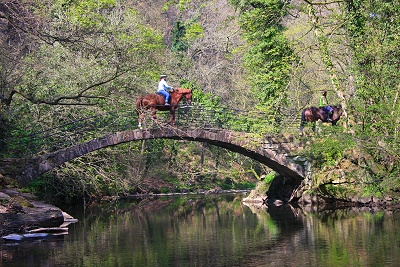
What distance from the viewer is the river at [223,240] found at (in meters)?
14.8

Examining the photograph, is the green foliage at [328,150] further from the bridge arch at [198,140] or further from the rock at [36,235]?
the rock at [36,235]

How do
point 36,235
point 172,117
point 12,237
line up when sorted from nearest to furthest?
point 12,237 < point 36,235 < point 172,117

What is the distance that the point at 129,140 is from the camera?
24750 millimetres

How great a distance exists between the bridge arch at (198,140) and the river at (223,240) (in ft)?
6.94

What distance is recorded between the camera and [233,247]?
55.2ft

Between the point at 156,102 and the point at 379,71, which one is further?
the point at 156,102

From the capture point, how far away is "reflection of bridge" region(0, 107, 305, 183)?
23.7m

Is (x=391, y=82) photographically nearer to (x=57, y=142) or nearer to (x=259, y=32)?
(x=259, y=32)

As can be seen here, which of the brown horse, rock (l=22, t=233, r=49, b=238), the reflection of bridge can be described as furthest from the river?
the brown horse

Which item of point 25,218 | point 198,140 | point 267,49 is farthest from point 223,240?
point 267,49

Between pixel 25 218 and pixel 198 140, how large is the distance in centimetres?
940

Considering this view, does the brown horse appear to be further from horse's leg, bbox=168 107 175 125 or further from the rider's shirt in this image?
the rider's shirt

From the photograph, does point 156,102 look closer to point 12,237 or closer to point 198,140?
point 198,140

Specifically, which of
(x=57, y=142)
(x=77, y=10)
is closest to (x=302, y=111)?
(x=57, y=142)
